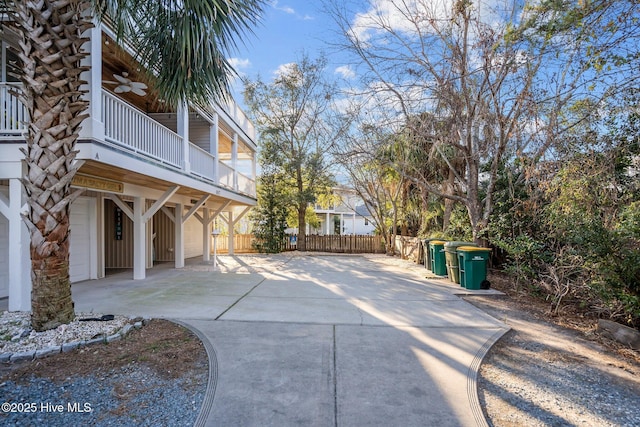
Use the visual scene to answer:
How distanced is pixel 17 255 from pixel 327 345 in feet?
17.4

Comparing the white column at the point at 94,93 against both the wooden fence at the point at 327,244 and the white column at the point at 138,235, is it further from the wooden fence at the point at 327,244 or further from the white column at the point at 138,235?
the wooden fence at the point at 327,244

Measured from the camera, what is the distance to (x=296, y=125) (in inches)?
723

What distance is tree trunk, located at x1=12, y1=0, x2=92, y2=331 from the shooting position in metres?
4.22

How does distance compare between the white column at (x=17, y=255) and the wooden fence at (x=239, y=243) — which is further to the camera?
the wooden fence at (x=239, y=243)

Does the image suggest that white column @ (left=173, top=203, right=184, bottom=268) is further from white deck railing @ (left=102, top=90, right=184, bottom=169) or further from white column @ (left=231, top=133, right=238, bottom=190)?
white deck railing @ (left=102, top=90, right=184, bottom=169)

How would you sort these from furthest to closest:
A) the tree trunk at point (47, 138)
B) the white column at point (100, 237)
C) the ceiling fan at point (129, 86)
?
the white column at point (100, 237) < the ceiling fan at point (129, 86) < the tree trunk at point (47, 138)

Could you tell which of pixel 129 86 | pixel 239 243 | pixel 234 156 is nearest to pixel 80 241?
pixel 129 86

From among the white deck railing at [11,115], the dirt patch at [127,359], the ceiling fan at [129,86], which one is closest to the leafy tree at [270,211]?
the ceiling fan at [129,86]

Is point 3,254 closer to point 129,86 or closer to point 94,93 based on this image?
point 94,93

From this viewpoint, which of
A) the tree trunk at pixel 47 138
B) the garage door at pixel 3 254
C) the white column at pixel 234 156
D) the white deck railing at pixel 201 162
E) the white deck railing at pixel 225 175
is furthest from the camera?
the white column at pixel 234 156

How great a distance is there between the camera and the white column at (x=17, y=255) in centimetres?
551

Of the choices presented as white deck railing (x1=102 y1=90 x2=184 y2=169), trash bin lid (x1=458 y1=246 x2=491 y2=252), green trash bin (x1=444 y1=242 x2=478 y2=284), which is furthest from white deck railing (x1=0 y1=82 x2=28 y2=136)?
green trash bin (x1=444 y1=242 x2=478 y2=284)

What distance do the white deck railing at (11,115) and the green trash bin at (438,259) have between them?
974 centimetres

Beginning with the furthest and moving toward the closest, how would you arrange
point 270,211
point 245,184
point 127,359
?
point 270,211, point 245,184, point 127,359
